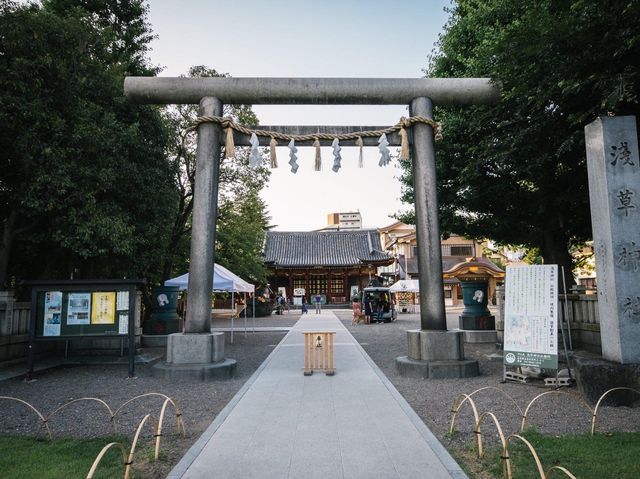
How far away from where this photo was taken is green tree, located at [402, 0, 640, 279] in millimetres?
6535

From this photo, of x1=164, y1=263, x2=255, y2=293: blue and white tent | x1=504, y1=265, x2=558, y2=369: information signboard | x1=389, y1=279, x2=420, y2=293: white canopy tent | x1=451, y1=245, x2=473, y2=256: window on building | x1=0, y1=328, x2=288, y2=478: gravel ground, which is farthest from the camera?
x1=451, y1=245, x2=473, y2=256: window on building

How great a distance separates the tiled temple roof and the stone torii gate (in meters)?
29.6

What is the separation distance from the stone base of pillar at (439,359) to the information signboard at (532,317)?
809 mm

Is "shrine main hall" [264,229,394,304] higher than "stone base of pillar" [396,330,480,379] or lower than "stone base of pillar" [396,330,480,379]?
higher

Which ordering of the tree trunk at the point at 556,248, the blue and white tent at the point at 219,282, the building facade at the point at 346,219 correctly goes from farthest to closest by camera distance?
the building facade at the point at 346,219, the blue and white tent at the point at 219,282, the tree trunk at the point at 556,248

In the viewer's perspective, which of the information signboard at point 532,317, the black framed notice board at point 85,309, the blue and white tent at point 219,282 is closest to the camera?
the information signboard at point 532,317

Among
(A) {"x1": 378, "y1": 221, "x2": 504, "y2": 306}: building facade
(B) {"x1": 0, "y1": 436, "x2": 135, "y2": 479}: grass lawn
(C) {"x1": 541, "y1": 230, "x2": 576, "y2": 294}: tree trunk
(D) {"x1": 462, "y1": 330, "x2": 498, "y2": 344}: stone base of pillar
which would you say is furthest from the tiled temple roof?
(B) {"x1": 0, "y1": 436, "x2": 135, "y2": 479}: grass lawn

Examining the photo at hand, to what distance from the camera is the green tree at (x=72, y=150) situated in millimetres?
9289

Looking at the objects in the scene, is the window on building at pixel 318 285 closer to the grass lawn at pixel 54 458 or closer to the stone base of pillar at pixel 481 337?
the stone base of pillar at pixel 481 337

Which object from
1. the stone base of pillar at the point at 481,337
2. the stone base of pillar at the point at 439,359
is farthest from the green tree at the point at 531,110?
the stone base of pillar at the point at 439,359

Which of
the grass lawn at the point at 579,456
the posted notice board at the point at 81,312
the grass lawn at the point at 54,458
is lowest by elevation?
the grass lawn at the point at 579,456

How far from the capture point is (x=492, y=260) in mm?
48312

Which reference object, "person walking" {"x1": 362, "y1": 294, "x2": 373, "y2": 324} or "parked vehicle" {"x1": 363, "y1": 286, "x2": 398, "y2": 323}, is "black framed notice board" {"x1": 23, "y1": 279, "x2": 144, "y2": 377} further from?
"parked vehicle" {"x1": 363, "y1": 286, "x2": 398, "y2": 323}

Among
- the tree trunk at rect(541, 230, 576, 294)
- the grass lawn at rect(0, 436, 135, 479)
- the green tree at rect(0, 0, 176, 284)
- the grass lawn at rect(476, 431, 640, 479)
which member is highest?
the green tree at rect(0, 0, 176, 284)
